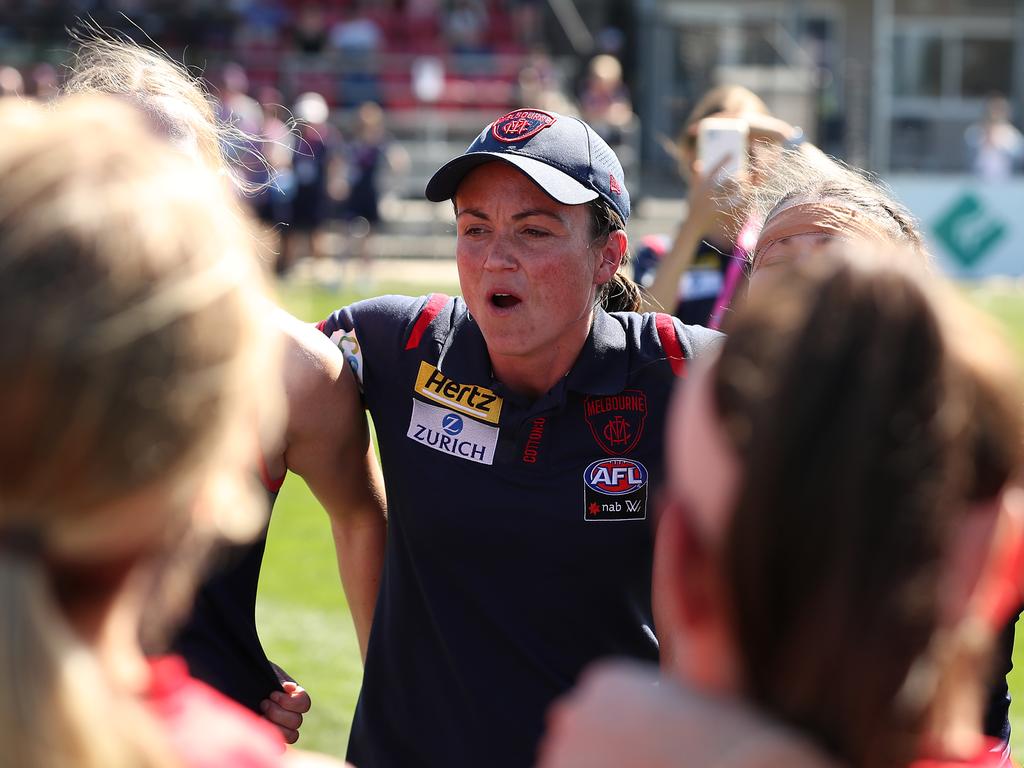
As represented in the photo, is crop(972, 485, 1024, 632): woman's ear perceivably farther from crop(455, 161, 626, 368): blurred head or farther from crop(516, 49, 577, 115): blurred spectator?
crop(516, 49, 577, 115): blurred spectator

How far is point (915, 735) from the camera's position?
1219 mm

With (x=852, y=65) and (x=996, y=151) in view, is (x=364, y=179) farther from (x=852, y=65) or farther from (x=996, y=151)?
(x=852, y=65)

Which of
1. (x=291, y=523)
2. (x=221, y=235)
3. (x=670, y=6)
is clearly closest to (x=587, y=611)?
(x=221, y=235)

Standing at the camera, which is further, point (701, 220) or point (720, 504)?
point (701, 220)

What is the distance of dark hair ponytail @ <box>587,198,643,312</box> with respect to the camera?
9.36 ft

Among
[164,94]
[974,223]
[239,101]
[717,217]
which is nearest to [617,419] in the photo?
[164,94]

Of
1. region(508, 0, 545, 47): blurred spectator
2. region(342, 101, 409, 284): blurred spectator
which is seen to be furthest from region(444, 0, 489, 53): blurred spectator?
region(342, 101, 409, 284): blurred spectator

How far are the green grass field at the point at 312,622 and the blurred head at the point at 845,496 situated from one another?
9.54 feet

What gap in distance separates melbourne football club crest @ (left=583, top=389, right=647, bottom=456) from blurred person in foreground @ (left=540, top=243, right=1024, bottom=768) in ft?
4.38

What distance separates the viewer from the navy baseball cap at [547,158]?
8.87ft

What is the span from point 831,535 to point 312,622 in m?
4.81

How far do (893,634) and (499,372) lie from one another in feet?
5.45

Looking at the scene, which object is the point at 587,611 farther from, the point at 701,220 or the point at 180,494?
the point at 701,220

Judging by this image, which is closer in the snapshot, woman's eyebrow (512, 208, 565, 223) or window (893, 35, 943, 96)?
woman's eyebrow (512, 208, 565, 223)
